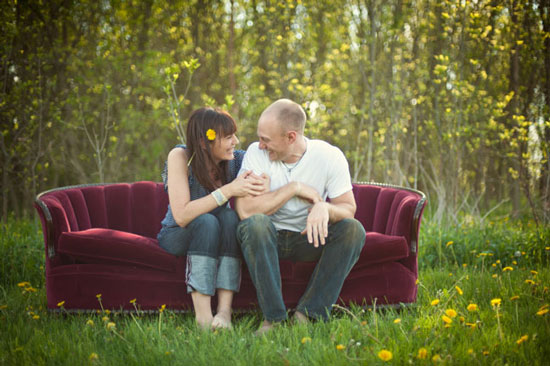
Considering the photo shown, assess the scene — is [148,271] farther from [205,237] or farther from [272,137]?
[272,137]

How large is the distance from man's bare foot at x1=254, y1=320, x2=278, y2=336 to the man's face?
857mm

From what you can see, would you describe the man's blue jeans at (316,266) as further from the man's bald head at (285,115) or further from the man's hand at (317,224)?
the man's bald head at (285,115)

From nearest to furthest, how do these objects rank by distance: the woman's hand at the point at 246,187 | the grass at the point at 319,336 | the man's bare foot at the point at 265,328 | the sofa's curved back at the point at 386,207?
1. the grass at the point at 319,336
2. the man's bare foot at the point at 265,328
3. the woman's hand at the point at 246,187
4. the sofa's curved back at the point at 386,207

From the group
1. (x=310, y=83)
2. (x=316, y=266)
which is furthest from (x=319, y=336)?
(x=310, y=83)

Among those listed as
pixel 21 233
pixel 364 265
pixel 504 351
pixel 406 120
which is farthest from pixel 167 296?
pixel 406 120

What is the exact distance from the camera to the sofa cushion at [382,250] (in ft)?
9.12

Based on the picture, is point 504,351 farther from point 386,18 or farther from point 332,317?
point 386,18

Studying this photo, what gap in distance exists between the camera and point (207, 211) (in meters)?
2.67

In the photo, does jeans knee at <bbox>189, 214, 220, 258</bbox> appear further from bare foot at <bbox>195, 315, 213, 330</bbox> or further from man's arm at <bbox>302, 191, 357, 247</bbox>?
man's arm at <bbox>302, 191, 357, 247</bbox>

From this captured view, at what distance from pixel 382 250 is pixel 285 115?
864mm

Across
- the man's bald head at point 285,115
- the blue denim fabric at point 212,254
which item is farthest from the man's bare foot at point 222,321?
the man's bald head at point 285,115

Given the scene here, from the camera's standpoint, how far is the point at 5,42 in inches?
194

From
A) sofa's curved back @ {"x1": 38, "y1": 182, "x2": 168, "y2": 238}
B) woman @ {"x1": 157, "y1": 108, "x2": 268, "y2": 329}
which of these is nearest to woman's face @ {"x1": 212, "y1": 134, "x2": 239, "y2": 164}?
woman @ {"x1": 157, "y1": 108, "x2": 268, "y2": 329}

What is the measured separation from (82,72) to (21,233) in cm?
205
